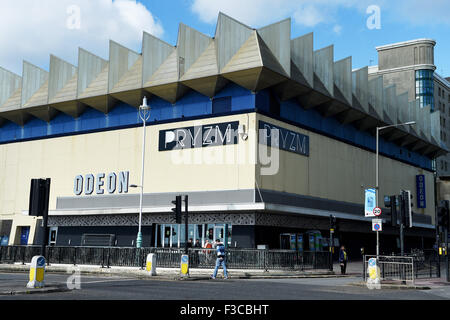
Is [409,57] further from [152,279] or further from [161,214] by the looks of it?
[152,279]

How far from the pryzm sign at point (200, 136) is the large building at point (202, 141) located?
85 mm

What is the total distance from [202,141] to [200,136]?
1.42ft

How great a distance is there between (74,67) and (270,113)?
19.7 metres

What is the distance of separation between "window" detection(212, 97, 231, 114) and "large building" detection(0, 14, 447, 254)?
10cm

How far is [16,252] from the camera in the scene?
31938mm

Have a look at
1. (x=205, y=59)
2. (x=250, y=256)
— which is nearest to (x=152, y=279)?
(x=250, y=256)

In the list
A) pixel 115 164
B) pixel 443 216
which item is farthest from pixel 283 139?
pixel 443 216

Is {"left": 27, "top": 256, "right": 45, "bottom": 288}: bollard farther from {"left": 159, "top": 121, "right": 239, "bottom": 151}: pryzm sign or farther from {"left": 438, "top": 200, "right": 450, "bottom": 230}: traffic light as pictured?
{"left": 159, "top": 121, "right": 239, "bottom": 151}: pryzm sign

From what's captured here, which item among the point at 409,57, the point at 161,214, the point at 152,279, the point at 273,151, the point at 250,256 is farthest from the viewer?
the point at 409,57

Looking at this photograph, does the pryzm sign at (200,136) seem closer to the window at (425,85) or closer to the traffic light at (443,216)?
the traffic light at (443,216)

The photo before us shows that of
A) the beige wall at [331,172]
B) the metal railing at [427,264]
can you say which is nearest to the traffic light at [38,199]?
the metal railing at [427,264]

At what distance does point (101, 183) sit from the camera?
43281mm

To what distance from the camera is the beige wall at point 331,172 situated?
127 ft

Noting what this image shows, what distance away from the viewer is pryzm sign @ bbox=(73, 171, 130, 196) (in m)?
42.1
